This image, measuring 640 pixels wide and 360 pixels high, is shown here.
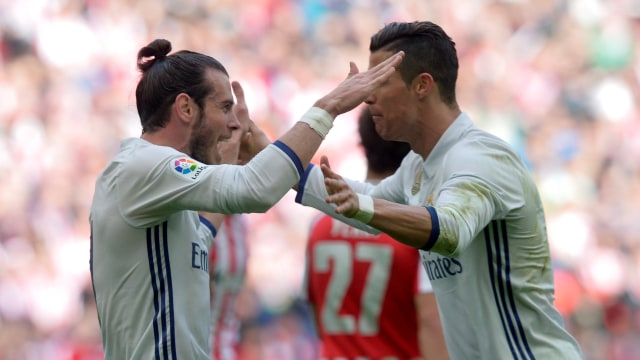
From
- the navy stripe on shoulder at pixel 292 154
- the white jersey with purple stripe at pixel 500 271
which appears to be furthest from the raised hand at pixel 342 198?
the white jersey with purple stripe at pixel 500 271

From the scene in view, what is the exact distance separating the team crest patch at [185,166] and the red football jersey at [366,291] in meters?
1.97

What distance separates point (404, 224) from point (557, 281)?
7.82 meters

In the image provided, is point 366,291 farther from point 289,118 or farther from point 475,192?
point 289,118

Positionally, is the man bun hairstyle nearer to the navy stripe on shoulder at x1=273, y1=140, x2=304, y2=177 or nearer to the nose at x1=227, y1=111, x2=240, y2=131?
the nose at x1=227, y1=111, x2=240, y2=131

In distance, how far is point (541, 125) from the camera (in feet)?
39.3

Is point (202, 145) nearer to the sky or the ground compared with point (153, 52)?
nearer to the ground

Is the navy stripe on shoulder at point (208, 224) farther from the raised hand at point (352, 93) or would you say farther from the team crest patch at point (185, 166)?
the raised hand at point (352, 93)

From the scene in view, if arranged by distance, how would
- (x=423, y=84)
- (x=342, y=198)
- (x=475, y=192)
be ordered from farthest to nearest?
(x=423, y=84)
(x=475, y=192)
(x=342, y=198)

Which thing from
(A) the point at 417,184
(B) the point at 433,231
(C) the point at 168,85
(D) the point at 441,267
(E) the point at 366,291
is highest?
(C) the point at 168,85

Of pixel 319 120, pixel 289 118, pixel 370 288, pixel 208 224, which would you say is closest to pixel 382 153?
pixel 370 288

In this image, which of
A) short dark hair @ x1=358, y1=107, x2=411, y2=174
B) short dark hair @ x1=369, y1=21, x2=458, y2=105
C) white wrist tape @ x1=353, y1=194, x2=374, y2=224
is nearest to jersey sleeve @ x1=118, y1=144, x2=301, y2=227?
white wrist tape @ x1=353, y1=194, x2=374, y2=224

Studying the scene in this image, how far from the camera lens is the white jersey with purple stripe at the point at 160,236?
3541mm

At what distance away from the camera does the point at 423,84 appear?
13.9 ft

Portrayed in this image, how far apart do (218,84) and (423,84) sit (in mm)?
874
